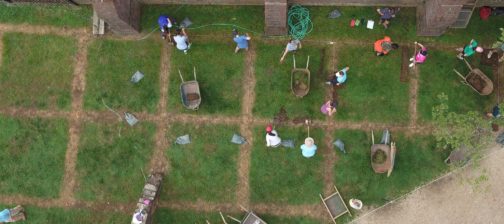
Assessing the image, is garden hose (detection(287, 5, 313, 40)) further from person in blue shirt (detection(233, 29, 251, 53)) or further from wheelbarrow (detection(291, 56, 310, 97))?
person in blue shirt (detection(233, 29, 251, 53))

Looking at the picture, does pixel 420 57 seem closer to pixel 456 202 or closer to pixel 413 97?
pixel 413 97

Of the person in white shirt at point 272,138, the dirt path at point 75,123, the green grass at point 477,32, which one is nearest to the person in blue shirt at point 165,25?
the dirt path at point 75,123

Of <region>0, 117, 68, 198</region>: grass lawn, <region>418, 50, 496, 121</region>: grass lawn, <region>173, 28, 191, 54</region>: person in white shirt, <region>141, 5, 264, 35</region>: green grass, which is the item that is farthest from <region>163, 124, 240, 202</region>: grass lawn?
<region>418, 50, 496, 121</region>: grass lawn

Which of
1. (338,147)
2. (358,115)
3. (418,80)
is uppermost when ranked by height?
(418,80)

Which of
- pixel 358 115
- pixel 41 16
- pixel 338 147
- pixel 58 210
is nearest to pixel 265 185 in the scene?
pixel 338 147

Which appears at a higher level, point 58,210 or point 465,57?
point 465,57

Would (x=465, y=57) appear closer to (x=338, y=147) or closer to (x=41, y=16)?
(x=338, y=147)

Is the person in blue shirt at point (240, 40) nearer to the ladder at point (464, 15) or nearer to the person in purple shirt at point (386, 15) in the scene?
the person in purple shirt at point (386, 15)
